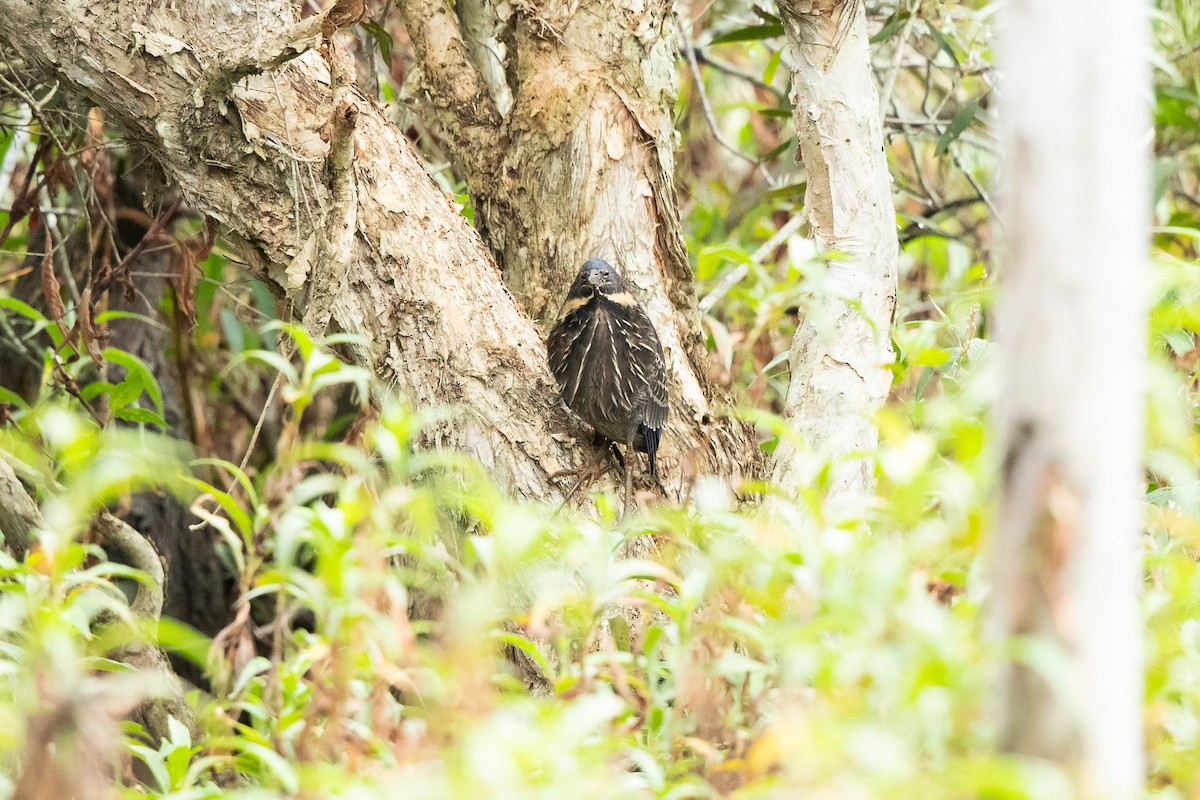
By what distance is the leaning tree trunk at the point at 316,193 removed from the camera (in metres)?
2.67

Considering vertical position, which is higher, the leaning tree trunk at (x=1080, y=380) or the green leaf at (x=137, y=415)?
the leaning tree trunk at (x=1080, y=380)

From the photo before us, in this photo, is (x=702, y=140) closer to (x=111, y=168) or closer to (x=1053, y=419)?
(x=111, y=168)

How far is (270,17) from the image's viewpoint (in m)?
2.79

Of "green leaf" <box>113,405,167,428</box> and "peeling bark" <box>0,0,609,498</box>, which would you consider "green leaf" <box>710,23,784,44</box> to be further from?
"green leaf" <box>113,405,167,428</box>

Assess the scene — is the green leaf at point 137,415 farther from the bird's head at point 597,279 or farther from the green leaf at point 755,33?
the green leaf at point 755,33

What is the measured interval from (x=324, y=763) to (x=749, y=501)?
171 cm

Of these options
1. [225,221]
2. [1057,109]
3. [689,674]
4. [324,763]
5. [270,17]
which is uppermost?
[270,17]

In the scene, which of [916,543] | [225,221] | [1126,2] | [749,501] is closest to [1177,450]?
[916,543]

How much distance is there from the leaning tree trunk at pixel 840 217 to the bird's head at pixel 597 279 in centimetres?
53

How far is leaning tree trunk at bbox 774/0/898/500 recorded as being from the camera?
2777 millimetres

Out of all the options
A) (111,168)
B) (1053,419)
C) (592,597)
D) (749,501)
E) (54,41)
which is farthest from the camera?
(111,168)

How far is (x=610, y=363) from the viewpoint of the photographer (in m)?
2.98

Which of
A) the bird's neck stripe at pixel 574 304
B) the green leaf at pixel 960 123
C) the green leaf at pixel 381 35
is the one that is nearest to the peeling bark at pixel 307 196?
the bird's neck stripe at pixel 574 304

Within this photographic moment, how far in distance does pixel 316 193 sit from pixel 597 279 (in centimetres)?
78
